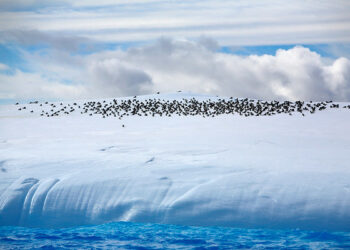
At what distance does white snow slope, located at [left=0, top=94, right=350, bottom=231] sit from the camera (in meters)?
7.33

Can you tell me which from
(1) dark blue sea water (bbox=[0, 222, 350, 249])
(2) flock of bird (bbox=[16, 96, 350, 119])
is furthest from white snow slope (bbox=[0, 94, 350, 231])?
(2) flock of bird (bbox=[16, 96, 350, 119])

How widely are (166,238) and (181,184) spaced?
4.31 ft

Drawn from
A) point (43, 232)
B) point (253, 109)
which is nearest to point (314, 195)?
point (43, 232)

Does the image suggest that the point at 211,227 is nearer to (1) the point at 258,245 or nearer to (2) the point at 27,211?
(1) the point at 258,245

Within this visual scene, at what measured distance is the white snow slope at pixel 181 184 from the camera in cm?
733

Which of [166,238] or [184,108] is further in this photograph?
[184,108]

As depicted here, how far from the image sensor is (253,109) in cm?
2264

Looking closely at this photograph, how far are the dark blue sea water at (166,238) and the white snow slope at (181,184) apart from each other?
0.15 meters

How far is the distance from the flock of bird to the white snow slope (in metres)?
9.98

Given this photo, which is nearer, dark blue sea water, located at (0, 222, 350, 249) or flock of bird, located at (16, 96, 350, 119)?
dark blue sea water, located at (0, 222, 350, 249)

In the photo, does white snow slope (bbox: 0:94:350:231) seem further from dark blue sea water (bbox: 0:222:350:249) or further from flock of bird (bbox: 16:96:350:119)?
flock of bird (bbox: 16:96:350:119)

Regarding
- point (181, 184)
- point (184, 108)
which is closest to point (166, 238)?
point (181, 184)

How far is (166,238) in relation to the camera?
6.99 metres

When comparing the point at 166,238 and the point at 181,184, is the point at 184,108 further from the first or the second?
the point at 166,238
